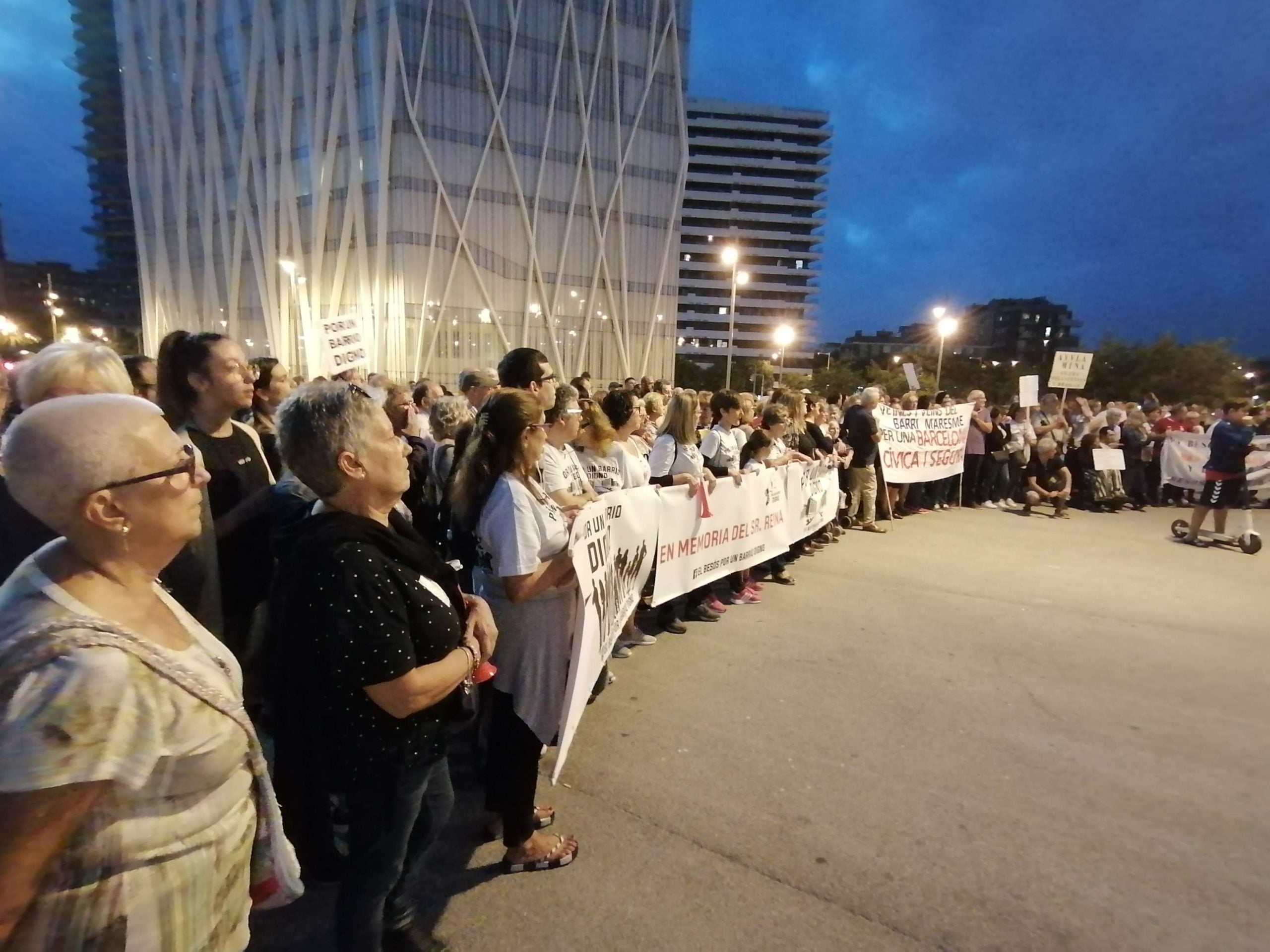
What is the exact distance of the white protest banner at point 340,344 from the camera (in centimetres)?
675

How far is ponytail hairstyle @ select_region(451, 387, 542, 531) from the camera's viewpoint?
2.55 metres

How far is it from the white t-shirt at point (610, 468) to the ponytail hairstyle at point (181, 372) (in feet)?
7.59

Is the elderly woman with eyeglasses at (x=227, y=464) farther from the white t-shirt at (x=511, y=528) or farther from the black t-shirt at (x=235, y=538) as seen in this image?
the white t-shirt at (x=511, y=528)

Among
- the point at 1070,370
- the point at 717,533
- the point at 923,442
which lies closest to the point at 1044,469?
the point at 923,442

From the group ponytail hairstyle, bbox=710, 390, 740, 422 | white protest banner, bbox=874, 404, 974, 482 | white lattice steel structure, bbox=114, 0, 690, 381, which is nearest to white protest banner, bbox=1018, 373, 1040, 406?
white protest banner, bbox=874, 404, 974, 482

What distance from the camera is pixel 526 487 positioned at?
2.58m

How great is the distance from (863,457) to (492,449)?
769cm

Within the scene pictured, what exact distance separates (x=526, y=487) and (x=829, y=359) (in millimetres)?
79303

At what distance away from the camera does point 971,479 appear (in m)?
11.8

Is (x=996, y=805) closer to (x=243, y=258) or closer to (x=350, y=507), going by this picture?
(x=350, y=507)

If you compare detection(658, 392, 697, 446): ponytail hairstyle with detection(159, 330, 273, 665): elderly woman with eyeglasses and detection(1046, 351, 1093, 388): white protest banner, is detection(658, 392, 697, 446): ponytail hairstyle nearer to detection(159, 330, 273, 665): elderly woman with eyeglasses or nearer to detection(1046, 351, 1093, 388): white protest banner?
detection(159, 330, 273, 665): elderly woman with eyeglasses

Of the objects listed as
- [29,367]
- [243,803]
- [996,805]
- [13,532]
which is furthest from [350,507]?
[996,805]

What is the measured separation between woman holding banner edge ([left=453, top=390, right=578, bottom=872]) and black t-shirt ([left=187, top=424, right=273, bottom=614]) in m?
0.93

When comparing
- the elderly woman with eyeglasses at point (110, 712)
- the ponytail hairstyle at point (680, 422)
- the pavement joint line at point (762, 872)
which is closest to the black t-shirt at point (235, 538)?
the elderly woman with eyeglasses at point (110, 712)
